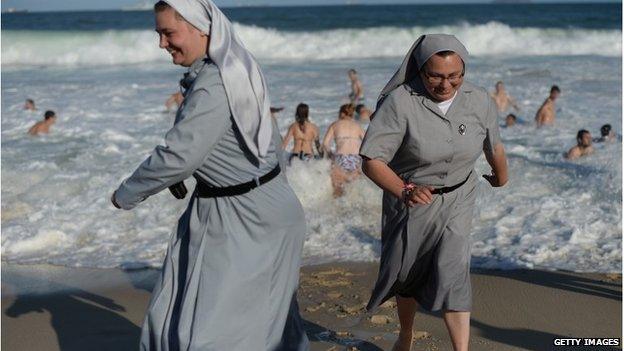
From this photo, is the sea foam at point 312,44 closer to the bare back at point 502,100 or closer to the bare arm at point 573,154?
the bare back at point 502,100

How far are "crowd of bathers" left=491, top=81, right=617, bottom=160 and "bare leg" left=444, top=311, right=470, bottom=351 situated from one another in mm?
6129

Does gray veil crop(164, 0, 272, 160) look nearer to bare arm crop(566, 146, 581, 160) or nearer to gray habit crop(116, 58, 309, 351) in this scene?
gray habit crop(116, 58, 309, 351)

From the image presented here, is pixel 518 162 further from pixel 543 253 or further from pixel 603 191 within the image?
pixel 543 253

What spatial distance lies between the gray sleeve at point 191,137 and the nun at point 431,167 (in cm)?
100

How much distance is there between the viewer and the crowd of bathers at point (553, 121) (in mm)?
11305

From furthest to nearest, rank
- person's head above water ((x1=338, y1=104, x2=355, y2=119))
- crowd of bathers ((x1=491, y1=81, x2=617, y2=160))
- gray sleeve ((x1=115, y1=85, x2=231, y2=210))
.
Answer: crowd of bathers ((x1=491, y1=81, x2=617, y2=160)) → person's head above water ((x1=338, y1=104, x2=355, y2=119)) → gray sleeve ((x1=115, y1=85, x2=231, y2=210))

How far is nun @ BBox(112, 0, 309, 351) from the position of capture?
309 cm

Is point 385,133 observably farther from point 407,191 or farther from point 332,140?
point 332,140

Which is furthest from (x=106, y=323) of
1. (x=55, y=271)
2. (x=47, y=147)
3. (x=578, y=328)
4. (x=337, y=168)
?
(x=47, y=147)

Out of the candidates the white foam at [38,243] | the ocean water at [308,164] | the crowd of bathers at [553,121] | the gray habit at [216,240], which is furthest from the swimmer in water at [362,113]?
the gray habit at [216,240]

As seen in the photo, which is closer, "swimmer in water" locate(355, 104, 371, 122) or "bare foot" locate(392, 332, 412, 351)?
"bare foot" locate(392, 332, 412, 351)

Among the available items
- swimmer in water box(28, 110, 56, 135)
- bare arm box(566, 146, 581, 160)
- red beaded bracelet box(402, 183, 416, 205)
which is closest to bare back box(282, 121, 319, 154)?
bare arm box(566, 146, 581, 160)

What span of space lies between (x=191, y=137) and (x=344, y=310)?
2.61 m

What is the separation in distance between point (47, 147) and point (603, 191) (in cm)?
785
